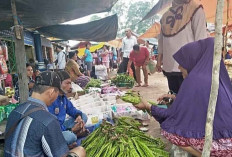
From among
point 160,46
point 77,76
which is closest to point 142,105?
point 160,46

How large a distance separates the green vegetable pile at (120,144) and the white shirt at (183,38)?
142cm

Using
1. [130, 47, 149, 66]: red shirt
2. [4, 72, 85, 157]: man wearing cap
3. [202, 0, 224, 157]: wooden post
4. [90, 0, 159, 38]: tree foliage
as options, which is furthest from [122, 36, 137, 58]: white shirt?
[90, 0, 159, 38]: tree foliage

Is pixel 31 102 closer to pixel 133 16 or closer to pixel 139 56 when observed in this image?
pixel 139 56

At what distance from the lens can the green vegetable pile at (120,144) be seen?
2.54 meters

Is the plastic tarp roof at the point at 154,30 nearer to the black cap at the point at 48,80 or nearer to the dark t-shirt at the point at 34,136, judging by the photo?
the black cap at the point at 48,80

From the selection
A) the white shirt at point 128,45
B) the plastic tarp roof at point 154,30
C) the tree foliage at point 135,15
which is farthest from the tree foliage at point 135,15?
the white shirt at point 128,45

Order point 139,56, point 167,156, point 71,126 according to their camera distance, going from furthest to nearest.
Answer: point 139,56 → point 71,126 → point 167,156

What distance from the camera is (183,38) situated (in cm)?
365

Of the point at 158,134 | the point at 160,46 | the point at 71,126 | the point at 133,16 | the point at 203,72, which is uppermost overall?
the point at 133,16

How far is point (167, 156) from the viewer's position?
2727 mm

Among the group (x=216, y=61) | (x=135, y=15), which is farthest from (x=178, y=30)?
(x=135, y=15)

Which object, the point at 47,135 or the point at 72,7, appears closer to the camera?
the point at 47,135

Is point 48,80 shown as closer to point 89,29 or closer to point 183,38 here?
point 183,38

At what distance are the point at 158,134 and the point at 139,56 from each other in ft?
17.4
